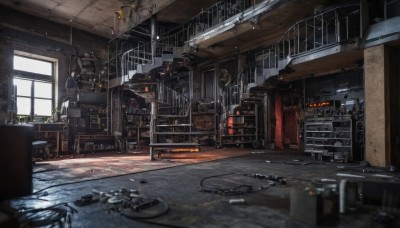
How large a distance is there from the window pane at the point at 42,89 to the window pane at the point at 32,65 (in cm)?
53

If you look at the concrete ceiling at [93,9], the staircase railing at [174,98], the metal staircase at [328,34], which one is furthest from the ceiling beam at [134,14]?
the metal staircase at [328,34]

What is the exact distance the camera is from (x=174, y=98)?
12586 mm

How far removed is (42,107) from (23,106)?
0.78m

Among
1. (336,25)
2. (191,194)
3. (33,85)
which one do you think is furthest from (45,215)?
(33,85)

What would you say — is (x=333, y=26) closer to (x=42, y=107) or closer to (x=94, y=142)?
(x=94, y=142)

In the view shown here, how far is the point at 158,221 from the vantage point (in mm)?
2838

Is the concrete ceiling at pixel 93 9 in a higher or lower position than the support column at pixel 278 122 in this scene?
higher

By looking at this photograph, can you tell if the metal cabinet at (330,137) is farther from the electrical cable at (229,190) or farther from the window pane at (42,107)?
the window pane at (42,107)

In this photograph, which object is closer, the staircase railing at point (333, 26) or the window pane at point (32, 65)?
the staircase railing at point (333, 26)

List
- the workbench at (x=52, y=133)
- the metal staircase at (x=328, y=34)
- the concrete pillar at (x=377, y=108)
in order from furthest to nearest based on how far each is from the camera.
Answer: the workbench at (x=52, y=133) < the metal staircase at (x=328, y=34) < the concrete pillar at (x=377, y=108)

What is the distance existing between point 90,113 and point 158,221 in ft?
34.6

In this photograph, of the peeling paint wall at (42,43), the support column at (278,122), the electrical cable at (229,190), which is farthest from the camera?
the support column at (278,122)

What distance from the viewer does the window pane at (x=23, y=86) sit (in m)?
10.6

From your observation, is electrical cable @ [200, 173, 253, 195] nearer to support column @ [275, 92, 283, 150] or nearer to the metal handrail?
the metal handrail
